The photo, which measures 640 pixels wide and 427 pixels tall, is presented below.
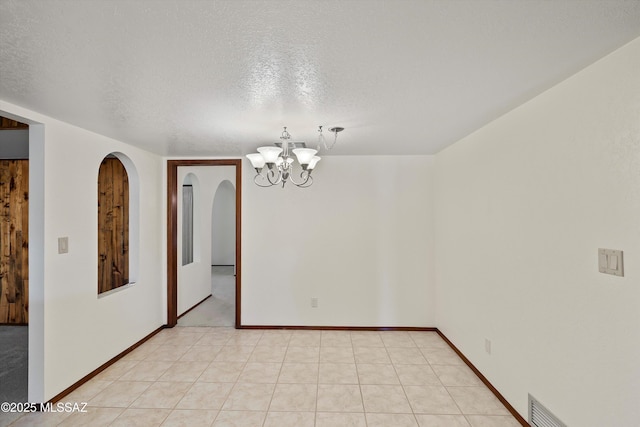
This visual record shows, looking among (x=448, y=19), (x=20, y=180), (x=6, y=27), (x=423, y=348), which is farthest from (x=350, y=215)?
(x=20, y=180)

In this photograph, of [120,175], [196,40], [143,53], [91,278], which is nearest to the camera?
[196,40]

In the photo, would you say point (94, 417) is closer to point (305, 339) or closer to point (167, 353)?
point (167, 353)

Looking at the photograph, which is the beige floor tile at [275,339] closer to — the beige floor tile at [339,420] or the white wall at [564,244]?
the beige floor tile at [339,420]

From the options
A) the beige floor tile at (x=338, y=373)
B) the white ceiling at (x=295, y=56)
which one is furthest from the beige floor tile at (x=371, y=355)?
the white ceiling at (x=295, y=56)

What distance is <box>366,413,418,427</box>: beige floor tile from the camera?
217cm

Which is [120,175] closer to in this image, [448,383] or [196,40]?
[196,40]

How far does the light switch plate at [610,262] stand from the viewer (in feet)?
4.77

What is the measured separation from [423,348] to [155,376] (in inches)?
104

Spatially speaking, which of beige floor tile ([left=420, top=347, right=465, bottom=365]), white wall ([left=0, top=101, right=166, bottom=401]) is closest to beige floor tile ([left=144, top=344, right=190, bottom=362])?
white wall ([left=0, top=101, right=166, bottom=401])

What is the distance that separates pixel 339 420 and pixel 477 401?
3.60 ft

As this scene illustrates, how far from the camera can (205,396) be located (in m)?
2.52

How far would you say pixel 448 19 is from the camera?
1197 mm

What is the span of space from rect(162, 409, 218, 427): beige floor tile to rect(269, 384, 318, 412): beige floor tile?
1.42 feet

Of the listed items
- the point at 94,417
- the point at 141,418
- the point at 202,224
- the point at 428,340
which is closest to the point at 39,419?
the point at 94,417
